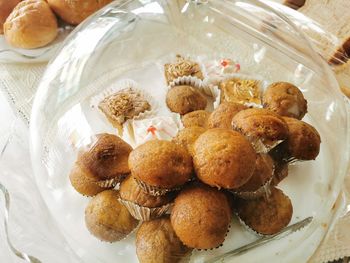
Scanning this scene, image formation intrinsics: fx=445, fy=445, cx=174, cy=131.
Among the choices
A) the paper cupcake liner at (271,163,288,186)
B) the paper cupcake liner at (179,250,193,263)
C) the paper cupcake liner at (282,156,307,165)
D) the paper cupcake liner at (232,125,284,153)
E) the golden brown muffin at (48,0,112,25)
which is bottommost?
the golden brown muffin at (48,0,112,25)

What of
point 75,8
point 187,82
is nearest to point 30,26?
point 75,8

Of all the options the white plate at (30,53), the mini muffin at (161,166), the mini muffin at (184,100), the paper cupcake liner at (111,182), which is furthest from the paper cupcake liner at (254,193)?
the white plate at (30,53)

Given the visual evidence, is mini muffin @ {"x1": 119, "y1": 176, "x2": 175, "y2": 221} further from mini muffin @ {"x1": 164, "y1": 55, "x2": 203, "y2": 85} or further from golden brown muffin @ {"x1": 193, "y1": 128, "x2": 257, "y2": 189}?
mini muffin @ {"x1": 164, "y1": 55, "x2": 203, "y2": 85}

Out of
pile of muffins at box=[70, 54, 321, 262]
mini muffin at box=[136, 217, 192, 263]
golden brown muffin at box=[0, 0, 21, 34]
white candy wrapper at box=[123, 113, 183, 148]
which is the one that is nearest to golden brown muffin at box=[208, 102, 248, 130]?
pile of muffins at box=[70, 54, 321, 262]

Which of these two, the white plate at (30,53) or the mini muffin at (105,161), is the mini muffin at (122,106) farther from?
the white plate at (30,53)

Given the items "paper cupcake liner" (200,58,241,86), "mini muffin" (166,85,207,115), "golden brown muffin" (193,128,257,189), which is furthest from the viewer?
"paper cupcake liner" (200,58,241,86)

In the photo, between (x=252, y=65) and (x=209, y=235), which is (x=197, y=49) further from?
(x=209, y=235)

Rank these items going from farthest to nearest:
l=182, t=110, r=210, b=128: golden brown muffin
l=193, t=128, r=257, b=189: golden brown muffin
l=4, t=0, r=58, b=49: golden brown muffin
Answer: l=4, t=0, r=58, b=49: golden brown muffin → l=182, t=110, r=210, b=128: golden brown muffin → l=193, t=128, r=257, b=189: golden brown muffin
